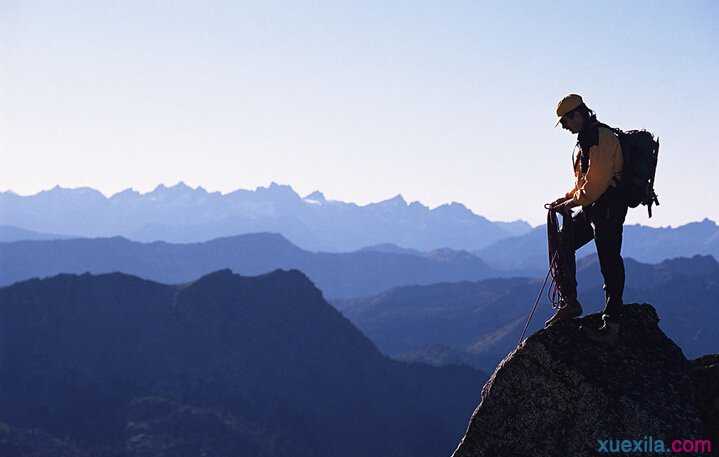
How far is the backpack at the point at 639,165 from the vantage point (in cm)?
1060

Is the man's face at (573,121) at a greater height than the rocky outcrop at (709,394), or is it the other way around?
the man's face at (573,121)

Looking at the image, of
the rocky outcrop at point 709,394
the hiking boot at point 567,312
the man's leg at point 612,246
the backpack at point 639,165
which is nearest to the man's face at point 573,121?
the backpack at point 639,165

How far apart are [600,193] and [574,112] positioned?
1.34 meters

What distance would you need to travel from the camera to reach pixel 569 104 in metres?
10.8

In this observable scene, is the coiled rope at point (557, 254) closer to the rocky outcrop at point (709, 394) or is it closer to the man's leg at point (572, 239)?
the man's leg at point (572, 239)

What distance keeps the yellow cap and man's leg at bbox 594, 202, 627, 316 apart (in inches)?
63.0

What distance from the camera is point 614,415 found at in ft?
32.7

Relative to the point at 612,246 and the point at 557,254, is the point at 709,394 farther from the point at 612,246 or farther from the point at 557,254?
the point at 557,254

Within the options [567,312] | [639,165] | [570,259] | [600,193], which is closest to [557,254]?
[570,259]

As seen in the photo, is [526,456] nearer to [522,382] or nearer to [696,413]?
[522,382]

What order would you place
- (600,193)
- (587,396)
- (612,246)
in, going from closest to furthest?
(587,396)
(600,193)
(612,246)

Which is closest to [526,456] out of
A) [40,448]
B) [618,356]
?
[618,356]

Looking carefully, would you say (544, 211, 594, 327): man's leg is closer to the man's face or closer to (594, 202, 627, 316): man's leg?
(594, 202, 627, 316): man's leg

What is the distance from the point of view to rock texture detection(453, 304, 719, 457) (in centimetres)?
992
